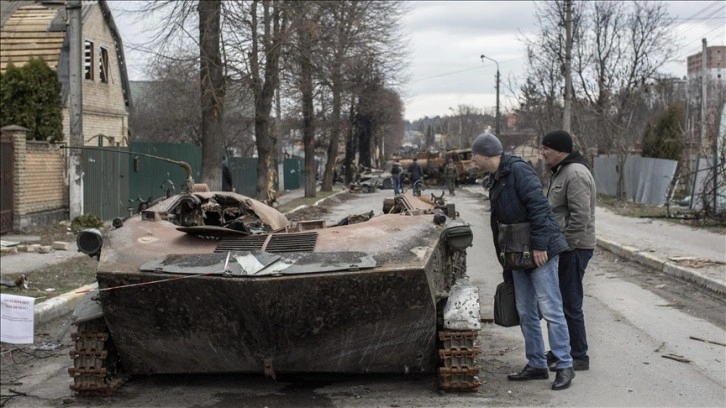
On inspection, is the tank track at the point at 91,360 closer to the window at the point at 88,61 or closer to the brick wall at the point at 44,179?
the brick wall at the point at 44,179

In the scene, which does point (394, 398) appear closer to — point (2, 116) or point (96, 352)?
point (96, 352)

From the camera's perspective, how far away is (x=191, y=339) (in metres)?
5.65

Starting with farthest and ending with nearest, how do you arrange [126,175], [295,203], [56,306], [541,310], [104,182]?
[295,203] → [126,175] → [104,182] → [56,306] → [541,310]

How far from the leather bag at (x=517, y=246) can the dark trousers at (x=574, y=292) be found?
0.60 meters

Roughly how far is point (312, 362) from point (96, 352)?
1.43 m

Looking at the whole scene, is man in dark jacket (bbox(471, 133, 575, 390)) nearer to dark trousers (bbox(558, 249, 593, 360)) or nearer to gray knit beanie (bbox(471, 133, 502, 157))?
gray knit beanie (bbox(471, 133, 502, 157))

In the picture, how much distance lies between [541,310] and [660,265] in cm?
734

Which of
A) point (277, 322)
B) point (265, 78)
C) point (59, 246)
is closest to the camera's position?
point (277, 322)

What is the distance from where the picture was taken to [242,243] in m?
5.99

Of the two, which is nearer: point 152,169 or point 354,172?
point 152,169

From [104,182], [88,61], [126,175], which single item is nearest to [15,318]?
[104,182]

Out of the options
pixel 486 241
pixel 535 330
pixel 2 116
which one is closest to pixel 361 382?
pixel 535 330

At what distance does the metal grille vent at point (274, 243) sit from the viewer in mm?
5777

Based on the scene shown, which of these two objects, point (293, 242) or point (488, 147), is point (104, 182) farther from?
point (488, 147)
